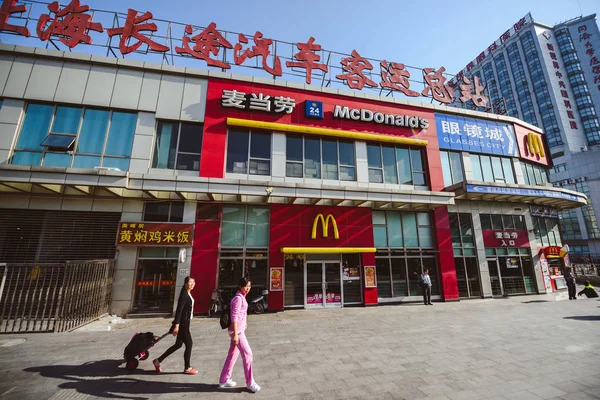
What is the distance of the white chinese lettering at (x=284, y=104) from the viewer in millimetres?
13688

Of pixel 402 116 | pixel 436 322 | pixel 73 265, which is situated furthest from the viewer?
pixel 402 116

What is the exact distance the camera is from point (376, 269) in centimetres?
1348

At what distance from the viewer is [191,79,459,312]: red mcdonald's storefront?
11.9 metres

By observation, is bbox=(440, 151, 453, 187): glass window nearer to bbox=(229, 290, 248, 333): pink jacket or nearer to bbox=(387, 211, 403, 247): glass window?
bbox=(387, 211, 403, 247): glass window

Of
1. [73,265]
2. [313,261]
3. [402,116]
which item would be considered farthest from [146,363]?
[402,116]

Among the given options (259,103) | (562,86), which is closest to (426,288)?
(259,103)

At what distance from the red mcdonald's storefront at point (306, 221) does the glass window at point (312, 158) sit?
46cm

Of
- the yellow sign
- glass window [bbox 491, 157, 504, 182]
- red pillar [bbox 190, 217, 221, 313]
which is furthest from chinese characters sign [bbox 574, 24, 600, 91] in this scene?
red pillar [bbox 190, 217, 221, 313]

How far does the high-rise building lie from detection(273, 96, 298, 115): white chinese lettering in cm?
5718

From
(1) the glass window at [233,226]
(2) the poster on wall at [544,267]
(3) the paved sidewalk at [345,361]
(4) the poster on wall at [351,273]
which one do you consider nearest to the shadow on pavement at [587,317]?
(3) the paved sidewalk at [345,361]

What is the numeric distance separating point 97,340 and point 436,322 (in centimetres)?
1132

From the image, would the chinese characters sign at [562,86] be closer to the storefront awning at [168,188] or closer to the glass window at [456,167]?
the glass window at [456,167]

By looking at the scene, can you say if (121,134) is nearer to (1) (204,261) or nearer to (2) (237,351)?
(1) (204,261)

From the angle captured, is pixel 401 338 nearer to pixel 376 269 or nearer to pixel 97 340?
pixel 376 269
